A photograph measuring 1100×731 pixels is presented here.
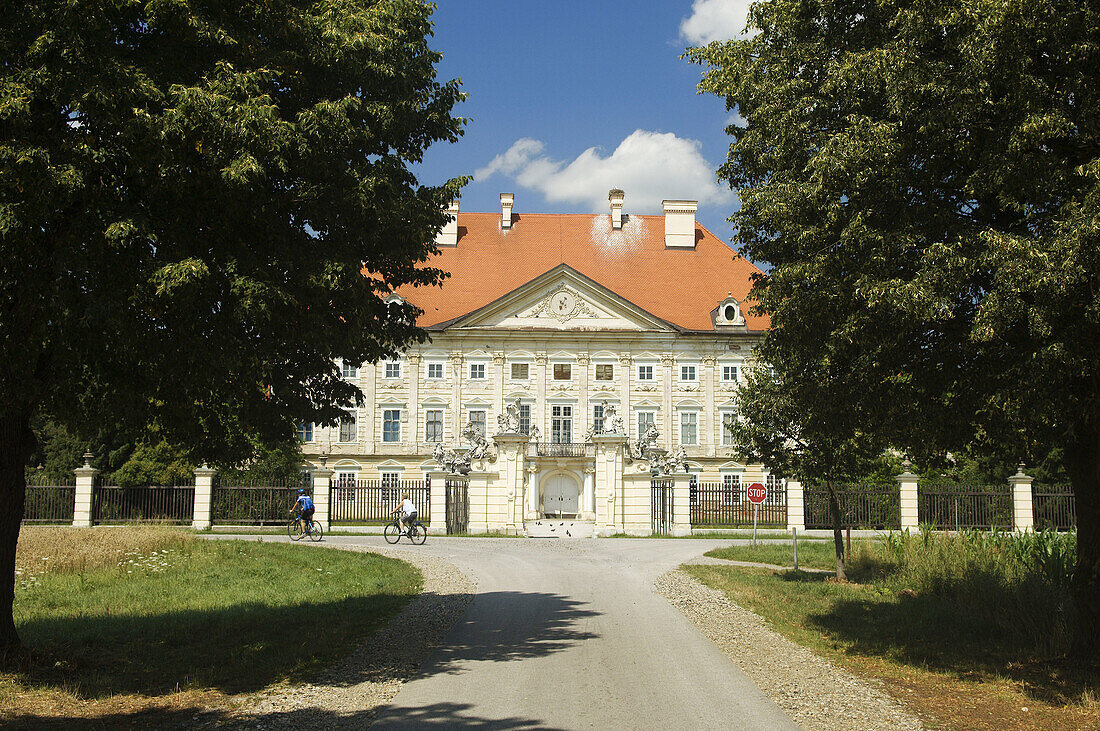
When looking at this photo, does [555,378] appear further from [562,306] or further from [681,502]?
[681,502]

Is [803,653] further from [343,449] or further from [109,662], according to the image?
[343,449]

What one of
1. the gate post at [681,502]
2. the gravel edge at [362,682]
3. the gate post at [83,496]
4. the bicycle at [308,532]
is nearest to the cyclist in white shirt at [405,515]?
the bicycle at [308,532]

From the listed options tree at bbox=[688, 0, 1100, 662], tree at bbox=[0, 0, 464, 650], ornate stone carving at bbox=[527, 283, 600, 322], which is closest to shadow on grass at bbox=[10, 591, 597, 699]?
tree at bbox=[0, 0, 464, 650]

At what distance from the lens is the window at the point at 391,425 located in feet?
163

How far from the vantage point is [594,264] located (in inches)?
2136

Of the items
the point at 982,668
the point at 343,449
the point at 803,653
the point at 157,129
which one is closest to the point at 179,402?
the point at 157,129

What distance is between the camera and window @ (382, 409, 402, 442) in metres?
49.7

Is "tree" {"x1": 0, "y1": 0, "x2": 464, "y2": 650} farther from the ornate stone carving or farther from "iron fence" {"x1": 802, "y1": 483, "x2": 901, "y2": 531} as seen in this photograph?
the ornate stone carving

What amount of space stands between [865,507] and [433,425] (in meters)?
24.6

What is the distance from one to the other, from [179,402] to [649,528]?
25.2 meters

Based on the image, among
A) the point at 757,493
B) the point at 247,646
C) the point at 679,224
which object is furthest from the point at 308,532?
the point at 679,224

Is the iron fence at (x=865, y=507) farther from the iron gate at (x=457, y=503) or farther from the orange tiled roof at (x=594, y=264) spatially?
the orange tiled roof at (x=594, y=264)

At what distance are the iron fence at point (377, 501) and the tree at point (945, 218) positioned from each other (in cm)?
2361

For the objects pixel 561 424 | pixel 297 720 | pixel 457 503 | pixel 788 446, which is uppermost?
pixel 561 424
